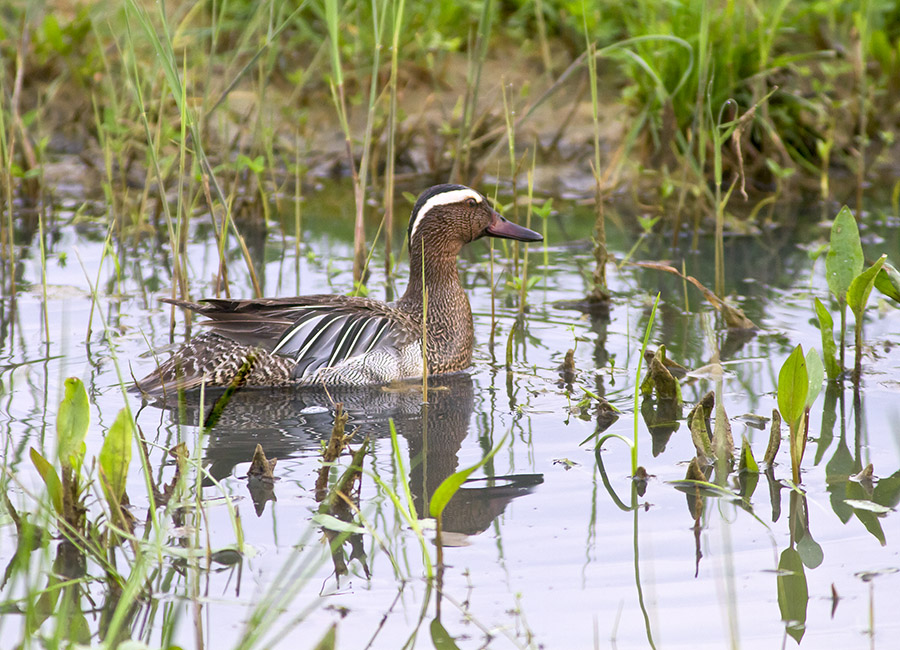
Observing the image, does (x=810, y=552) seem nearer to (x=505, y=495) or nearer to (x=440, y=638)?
(x=505, y=495)

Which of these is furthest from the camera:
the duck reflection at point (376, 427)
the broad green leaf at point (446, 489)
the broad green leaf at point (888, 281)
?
the broad green leaf at point (888, 281)

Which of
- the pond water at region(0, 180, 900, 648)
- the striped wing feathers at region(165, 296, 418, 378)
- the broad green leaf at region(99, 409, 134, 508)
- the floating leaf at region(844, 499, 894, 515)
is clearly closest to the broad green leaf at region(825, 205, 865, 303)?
the pond water at region(0, 180, 900, 648)

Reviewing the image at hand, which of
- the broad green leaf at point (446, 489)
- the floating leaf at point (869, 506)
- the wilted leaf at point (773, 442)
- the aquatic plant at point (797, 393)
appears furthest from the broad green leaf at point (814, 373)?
the broad green leaf at point (446, 489)

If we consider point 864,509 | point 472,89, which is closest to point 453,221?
point 472,89

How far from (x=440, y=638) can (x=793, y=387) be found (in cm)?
155

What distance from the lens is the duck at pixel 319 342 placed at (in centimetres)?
509

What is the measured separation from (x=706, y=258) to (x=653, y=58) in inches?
80.5

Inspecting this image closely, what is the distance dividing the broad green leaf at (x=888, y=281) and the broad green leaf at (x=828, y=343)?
26 cm

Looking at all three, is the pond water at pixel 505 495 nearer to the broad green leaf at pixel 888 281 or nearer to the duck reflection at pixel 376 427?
the duck reflection at pixel 376 427

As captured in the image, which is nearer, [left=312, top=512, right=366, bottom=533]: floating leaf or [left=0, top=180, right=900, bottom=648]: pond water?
[left=0, top=180, right=900, bottom=648]: pond water

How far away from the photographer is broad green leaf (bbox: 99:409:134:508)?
3.29 metres

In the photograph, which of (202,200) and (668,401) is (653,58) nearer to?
(202,200)

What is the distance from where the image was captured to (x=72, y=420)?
334 centimetres

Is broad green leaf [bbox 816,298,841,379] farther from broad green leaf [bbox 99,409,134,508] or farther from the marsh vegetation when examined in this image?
broad green leaf [bbox 99,409,134,508]
